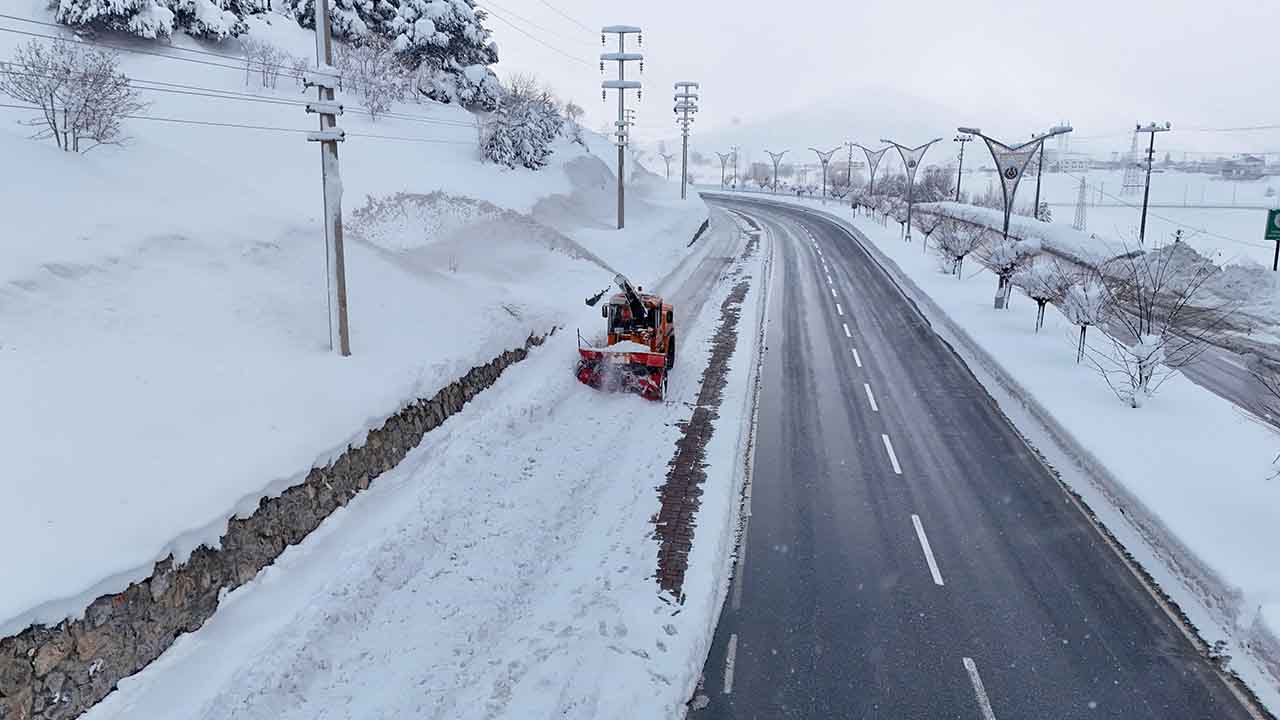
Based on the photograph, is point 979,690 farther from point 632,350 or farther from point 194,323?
point 194,323

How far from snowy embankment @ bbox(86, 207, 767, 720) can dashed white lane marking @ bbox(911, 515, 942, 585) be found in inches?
124

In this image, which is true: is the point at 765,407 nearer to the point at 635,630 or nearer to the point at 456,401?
the point at 456,401

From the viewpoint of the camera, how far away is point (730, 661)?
9.83 meters

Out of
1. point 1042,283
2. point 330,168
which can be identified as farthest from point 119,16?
point 1042,283

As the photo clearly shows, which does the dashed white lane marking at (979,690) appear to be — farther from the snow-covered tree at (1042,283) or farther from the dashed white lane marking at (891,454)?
the snow-covered tree at (1042,283)

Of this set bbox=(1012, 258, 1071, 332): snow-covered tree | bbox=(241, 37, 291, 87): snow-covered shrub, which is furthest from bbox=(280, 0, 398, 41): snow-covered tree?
bbox=(1012, 258, 1071, 332): snow-covered tree

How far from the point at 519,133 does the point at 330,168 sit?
29484 millimetres

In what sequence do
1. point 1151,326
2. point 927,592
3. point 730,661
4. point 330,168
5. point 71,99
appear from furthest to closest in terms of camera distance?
point 1151,326 < point 71,99 < point 330,168 < point 927,592 < point 730,661

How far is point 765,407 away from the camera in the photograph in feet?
65.5

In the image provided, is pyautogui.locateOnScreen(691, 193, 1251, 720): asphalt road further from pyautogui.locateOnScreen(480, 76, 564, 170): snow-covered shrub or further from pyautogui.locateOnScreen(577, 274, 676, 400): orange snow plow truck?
pyautogui.locateOnScreen(480, 76, 564, 170): snow-covered shrub

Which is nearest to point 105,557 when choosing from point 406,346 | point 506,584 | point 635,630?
point 506,584

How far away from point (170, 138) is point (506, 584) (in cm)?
1984

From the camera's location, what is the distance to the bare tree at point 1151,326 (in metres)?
19.1

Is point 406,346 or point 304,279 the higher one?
point 304,279
